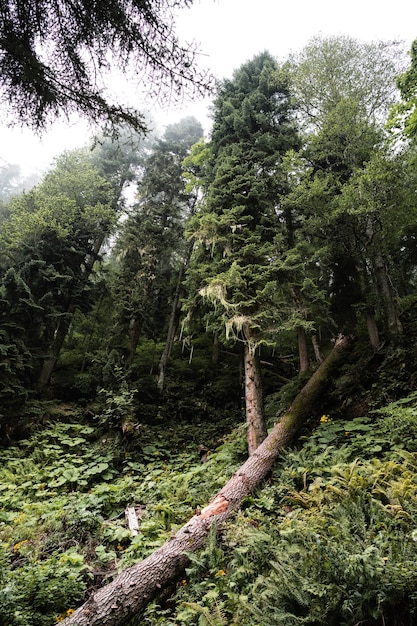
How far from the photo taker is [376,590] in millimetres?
2469

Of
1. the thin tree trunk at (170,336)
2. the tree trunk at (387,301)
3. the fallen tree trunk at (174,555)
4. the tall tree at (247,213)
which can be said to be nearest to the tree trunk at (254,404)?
the tall tree at (247,213)

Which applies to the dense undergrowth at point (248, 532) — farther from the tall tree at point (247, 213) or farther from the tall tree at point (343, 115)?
the tall tree at point (343, 115)

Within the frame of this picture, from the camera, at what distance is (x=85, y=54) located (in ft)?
12.3

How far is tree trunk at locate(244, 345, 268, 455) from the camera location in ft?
23.7

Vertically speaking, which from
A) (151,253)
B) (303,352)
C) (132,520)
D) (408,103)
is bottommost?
(132,520)

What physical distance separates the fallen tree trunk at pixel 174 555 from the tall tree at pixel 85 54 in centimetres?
553

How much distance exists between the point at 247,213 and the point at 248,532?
25.6 feet

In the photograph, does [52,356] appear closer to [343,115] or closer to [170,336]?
[170,336]

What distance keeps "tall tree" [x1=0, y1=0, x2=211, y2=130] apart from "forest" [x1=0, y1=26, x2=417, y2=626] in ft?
1.62

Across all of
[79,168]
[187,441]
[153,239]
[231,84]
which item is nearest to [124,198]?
[79,168]

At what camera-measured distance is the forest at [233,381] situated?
11.6 ft

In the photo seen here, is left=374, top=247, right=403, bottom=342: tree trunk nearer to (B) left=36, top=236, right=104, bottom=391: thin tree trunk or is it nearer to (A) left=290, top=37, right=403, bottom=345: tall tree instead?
(A) left=290, top=37, right=403, bottom=345: tall tree

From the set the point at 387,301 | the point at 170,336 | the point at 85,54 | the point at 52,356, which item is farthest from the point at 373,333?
the point at 52,356

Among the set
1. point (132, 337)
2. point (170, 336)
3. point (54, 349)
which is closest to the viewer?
point (54, 349)
